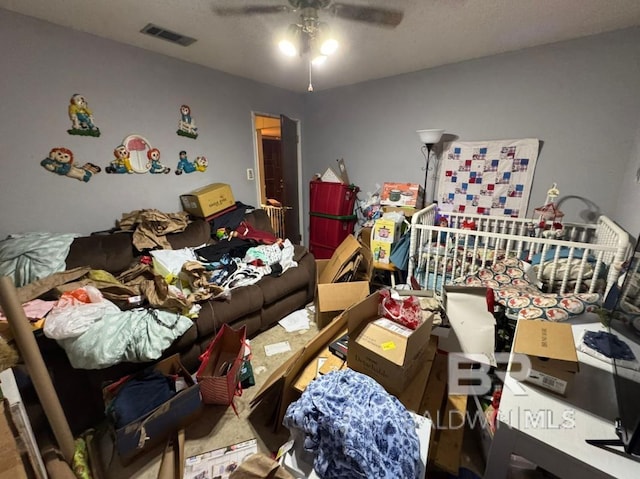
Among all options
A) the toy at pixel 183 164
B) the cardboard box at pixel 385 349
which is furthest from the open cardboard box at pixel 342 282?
the toy at pixel 183 164

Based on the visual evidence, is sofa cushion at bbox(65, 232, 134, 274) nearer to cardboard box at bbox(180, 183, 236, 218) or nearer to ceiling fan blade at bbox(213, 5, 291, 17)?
cardboard box at bbox(180, 183, 236, 218)

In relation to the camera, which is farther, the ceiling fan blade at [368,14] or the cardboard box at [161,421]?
the ceiling fan blade at [368,14]

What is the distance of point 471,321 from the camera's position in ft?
5.19

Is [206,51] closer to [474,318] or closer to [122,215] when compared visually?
[122,215]

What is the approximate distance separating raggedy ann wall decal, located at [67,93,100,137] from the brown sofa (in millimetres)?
828

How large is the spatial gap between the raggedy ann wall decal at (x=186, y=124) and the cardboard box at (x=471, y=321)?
2751mm

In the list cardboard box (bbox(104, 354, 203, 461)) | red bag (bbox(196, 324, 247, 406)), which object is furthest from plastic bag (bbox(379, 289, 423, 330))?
cardboard box (bbox(104, 354, 203, 461))

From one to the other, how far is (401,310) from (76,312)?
175 cm

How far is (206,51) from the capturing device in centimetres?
244

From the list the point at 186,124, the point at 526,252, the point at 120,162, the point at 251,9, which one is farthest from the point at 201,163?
the point at 526,252

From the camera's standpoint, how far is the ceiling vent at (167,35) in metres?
2.02

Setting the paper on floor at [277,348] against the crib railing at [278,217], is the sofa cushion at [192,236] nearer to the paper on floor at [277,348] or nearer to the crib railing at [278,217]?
the paper on floor at [277,348]
